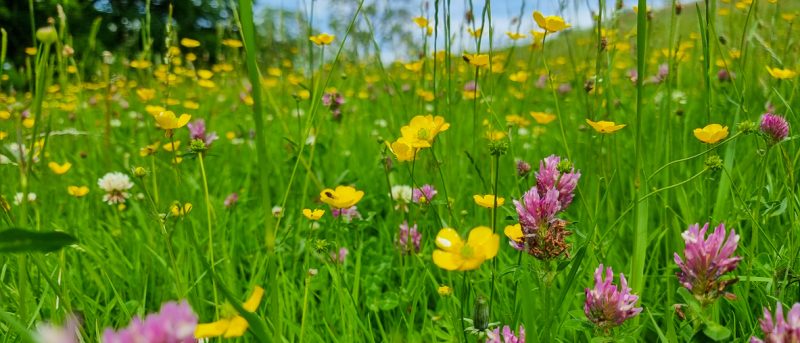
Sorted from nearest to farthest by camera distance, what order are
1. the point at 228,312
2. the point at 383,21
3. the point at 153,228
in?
the point at 228,312 → the point at 153,228 → the point at 383,21

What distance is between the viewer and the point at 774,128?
1.02 metres

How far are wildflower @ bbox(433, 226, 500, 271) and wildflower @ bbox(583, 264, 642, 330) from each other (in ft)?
0.50

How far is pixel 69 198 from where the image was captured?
194cm

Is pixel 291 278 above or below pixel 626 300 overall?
below

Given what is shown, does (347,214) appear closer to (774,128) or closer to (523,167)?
(523,167)

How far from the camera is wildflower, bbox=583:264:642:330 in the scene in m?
0.70

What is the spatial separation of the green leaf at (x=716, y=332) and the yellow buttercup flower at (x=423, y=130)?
1.45 feet

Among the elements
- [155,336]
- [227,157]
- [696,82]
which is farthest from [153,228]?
[696,82]

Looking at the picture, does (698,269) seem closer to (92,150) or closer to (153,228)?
(153,228)

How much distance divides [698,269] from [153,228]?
124 cm

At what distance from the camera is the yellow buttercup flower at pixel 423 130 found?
0.94 m

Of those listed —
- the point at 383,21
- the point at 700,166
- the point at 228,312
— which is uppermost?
the point at 383,21

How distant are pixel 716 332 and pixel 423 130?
0.52 meters

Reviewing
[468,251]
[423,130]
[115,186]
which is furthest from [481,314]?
[115,186]
